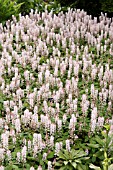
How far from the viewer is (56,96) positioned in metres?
5.18

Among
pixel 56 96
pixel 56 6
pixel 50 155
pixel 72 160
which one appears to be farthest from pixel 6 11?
pixel 72 160

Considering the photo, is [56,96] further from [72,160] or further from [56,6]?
[56,6]

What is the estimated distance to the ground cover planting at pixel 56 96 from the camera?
165 inches

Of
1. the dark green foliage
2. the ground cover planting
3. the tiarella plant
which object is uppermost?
the dark green foliage

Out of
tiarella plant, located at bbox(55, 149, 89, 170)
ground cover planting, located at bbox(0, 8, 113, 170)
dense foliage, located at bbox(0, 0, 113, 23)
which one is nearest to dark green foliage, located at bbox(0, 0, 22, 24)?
dense foliage, located at bbox(0, 0, 113, 23)

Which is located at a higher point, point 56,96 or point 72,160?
point 56,96

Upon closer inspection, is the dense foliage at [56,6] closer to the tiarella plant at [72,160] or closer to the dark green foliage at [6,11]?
the dark green foliage at [6,11]

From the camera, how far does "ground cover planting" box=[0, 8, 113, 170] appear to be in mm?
4188

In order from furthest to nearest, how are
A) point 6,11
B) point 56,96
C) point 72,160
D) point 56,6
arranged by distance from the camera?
1. point 56,6
2. point 6,11
3. point 56,96
4. point 72,160

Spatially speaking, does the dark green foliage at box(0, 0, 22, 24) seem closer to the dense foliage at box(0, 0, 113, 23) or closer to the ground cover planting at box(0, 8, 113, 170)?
the dense foliage at box(0, 0, 113, 23)

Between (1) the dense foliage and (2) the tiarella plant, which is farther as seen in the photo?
(1) the dense foliage

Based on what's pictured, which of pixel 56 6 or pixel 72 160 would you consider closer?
pixel 72 160

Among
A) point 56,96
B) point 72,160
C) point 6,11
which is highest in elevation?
point 6,11

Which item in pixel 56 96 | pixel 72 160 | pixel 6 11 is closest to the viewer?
pixel 72 160
